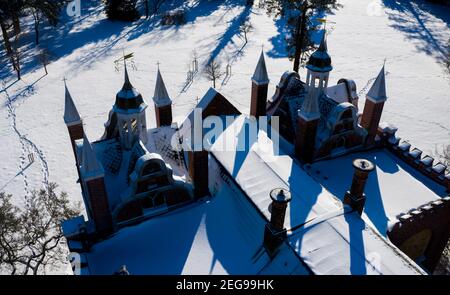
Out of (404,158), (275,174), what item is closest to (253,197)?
(275,174)

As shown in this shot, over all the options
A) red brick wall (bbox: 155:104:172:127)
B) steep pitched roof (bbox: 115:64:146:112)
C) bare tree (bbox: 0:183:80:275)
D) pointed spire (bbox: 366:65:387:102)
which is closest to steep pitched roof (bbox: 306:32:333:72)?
pointed spire (bbox: 366:65:387:102)

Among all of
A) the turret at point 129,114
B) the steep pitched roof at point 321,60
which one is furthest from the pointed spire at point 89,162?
the steep pitched roof at point 321,60

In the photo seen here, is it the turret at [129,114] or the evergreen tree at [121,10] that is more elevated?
the turret at [129,114]

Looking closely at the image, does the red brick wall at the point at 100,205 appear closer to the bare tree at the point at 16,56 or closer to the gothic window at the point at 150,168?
the gothic window at the point at 150,168

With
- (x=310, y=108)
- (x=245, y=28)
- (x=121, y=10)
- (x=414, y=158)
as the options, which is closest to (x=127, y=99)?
(x=310, y=108)

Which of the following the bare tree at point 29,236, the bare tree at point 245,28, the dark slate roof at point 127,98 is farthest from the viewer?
the bare tree at point 245,28

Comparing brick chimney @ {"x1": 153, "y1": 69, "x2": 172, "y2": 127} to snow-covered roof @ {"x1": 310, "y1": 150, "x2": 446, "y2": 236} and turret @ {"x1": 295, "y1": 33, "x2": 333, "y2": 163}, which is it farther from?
snow-covered roof @ {"x1": 310, "y1": 150, "x2": 446, "y2": 236}

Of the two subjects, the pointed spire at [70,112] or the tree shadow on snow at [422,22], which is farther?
the tree shadow on snow at [422,22]
